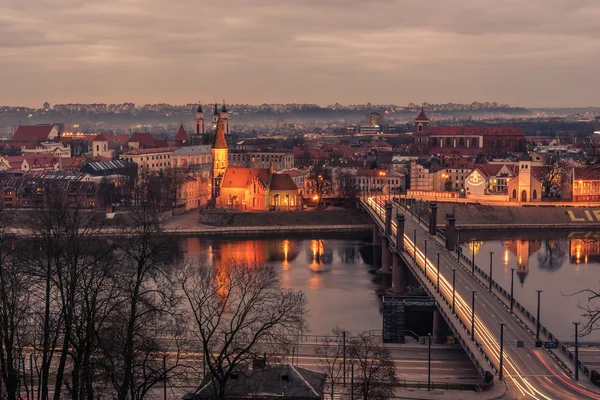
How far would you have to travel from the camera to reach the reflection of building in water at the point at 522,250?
1035 inches

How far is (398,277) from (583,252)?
379 inches

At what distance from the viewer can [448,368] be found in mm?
15188

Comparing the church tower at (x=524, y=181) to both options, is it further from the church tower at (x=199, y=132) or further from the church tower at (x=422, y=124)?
the church tower at (x=422, y=124)

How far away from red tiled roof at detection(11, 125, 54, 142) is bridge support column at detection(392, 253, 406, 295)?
5160 cm

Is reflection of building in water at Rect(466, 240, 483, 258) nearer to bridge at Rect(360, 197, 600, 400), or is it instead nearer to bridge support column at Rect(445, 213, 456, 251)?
bridge support column at Rect(445, 213, 456, 251)

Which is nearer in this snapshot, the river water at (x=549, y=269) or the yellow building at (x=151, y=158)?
the river water at (x=549, y=269)

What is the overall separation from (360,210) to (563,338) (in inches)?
873

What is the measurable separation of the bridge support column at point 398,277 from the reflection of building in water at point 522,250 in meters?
3.33

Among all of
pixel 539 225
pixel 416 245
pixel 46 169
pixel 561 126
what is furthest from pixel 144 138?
pixel 561 126

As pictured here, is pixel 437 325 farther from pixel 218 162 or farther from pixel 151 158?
pixel 151 158

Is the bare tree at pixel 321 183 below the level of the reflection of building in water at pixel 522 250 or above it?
above

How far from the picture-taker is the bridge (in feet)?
43.2

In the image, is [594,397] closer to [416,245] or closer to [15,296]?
[15,296]

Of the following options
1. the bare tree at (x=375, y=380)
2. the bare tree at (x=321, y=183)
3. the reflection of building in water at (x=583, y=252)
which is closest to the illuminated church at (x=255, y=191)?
the bare tree at (x=321, y=183)
